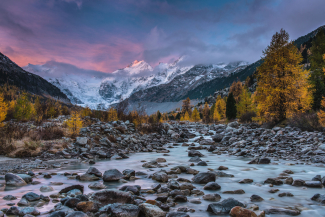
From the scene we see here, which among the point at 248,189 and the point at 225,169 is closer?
the point at 248,189

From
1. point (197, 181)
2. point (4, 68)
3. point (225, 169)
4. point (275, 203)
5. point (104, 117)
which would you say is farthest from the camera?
point (4, 68)

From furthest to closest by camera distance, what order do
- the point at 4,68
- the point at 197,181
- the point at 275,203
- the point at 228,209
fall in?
the point at 4,68, the point at 197,181, the point at 275,203, the point at 228,209

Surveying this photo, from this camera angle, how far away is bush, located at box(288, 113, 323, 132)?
42.0 feet

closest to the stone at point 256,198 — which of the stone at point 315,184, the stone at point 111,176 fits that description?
the stone at point 315,184

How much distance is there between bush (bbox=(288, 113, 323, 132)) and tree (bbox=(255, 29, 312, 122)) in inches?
91.1

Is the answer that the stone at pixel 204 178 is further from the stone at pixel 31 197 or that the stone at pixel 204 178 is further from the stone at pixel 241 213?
the stone at pixel 31 197

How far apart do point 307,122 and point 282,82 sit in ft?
18.5

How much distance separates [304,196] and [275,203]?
3.53ft

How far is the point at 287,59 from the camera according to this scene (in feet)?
59.0

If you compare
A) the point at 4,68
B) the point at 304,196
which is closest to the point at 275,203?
the point at 304,196

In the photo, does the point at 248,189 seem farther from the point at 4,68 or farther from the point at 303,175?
the point at 4,68

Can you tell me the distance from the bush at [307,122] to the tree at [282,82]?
7.59ft

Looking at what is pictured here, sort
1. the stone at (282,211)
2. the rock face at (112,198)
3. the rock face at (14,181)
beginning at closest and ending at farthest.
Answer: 1. the stone at (282,211)
2. the rock face at (112,198)
3. the rock face at (14,181)

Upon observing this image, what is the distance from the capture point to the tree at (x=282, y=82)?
17.1 meters
